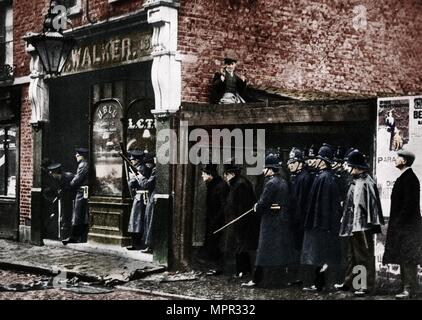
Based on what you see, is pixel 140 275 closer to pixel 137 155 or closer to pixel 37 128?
pixel 137 155

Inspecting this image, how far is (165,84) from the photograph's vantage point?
453 inches

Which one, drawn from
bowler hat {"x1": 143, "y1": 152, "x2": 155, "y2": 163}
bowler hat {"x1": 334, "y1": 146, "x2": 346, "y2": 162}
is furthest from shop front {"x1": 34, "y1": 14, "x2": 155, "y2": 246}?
bowler hat {"x1": 334, "y1": 146, "x2": 346, "y2": 162}

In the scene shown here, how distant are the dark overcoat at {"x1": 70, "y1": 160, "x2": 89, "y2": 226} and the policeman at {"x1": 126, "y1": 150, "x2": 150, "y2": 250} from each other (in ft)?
5.20

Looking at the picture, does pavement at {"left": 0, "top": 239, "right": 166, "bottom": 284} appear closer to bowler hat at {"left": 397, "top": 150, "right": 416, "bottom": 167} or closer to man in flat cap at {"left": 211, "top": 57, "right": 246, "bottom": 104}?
man in flat cap at {"left": 211, "top": 57, "right": 246, "bottom": 104}

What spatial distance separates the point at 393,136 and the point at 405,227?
1150 mm

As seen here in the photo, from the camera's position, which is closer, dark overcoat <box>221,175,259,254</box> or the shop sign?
dark overcoat <box>221,175,259,254</box>

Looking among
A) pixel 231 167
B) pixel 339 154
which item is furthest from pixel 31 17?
pixel 339 154

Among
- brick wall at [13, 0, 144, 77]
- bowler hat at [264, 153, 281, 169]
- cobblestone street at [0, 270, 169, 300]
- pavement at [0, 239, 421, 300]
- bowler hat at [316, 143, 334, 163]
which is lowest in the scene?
cobblestone street at [0, 270, 169, 300]

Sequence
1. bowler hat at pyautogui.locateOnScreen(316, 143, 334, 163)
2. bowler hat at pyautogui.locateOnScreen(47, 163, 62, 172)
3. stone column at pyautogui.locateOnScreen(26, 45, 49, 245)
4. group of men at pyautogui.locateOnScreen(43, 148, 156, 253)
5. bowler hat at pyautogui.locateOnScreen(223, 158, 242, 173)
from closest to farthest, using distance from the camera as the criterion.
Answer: bowler hat at pyautogui.locateOnScreen(316, 143, 334, 163) → bowler hat at pyautogui.locateOnScreen(223, 158, 242, 173) → group of men at pyautogui.locateOnScreen(43, 148, 156, 253) → bowler hat at pyautogui.locateOnScreen(47, 163, 62, 172) → stone column at pyautogui.locateOnScreen(26, 45, 49, 245)

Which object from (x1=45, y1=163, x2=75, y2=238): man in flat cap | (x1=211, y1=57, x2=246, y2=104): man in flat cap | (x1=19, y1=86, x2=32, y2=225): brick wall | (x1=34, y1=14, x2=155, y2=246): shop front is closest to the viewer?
(x1=211, y1=57, x2=246, y2=104): man in flat cap

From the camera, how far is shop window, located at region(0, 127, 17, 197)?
1580 centimetres

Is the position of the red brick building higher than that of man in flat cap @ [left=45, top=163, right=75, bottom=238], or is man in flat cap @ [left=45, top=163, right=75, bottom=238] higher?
the red brick building

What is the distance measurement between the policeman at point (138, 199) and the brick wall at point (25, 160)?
3.62 metres

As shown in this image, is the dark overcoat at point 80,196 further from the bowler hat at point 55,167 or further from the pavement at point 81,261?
the bowler hat at point 55,167
